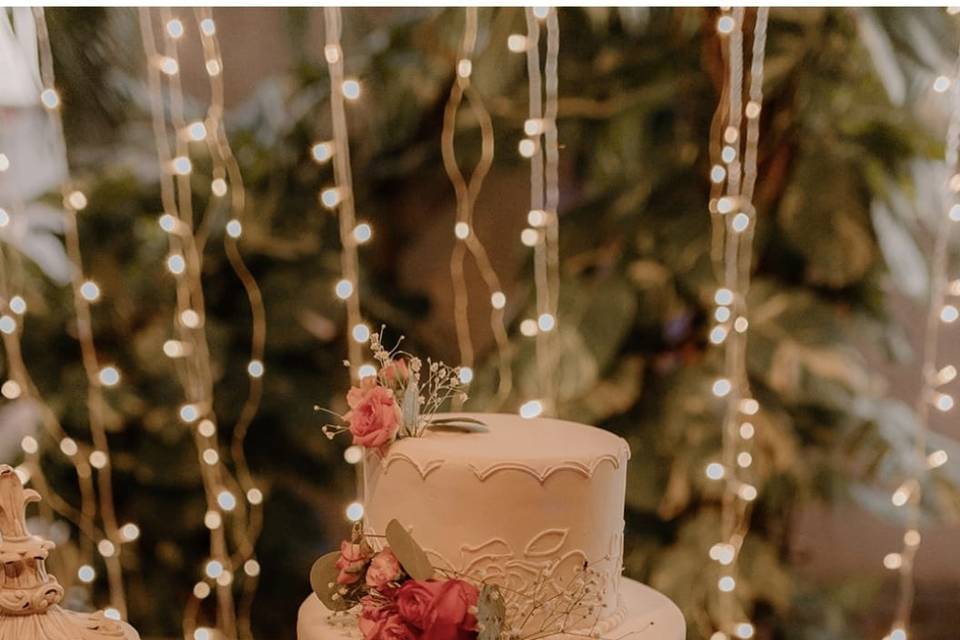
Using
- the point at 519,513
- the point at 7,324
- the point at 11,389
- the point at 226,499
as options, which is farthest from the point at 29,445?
the point at 519,513

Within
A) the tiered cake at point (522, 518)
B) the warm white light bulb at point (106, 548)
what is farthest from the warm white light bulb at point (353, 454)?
the tiered cake at point (522, 518)

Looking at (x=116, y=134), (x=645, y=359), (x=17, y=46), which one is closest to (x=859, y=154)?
(x=645, y=359)

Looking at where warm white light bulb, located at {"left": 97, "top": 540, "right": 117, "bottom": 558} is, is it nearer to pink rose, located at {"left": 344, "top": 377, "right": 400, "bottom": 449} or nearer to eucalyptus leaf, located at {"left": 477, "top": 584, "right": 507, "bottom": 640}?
pink rose, located at {"left": 344, "top": 377, "right": 400, "bottom": 449}

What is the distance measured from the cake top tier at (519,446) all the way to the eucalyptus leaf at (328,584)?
0.53ft

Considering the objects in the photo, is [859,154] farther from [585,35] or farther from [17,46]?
[17,46]

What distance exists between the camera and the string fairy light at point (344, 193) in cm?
201

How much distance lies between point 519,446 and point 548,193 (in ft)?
3.12

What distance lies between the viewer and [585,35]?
6.79ft

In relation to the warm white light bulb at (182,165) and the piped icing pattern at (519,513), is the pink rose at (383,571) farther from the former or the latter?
the warm white light bulb at (182,165)

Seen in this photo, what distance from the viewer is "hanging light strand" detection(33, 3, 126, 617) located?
203cm

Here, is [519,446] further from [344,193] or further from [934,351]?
[934,351]

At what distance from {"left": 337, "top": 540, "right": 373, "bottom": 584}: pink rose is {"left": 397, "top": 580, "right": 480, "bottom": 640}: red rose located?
14cm

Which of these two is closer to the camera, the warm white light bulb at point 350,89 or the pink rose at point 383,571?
the pink rose at point 383,571

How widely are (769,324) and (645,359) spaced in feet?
0.91
